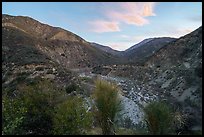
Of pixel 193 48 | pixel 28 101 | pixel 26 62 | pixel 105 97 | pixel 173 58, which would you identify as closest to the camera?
pixel 105 97

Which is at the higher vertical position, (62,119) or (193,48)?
(193,48)

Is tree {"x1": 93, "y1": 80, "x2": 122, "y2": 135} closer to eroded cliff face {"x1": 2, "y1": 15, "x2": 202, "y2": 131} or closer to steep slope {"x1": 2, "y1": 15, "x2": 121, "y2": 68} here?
eroded cliff face {"x1": 2, "y1": 15, "x2": 202, "y2": 131}

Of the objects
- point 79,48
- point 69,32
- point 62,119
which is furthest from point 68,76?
point 69,32

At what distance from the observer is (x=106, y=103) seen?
859 centimetres

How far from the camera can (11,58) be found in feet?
125

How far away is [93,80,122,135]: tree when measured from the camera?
28.1 ft

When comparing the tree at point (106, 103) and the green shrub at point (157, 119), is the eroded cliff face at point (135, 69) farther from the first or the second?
the tree at point (106, 103)

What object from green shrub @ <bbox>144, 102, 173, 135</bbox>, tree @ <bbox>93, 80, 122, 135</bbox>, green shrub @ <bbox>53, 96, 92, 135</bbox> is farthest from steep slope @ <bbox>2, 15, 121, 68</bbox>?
tree @ <bbox>93, 80, 122, 135</bbox>

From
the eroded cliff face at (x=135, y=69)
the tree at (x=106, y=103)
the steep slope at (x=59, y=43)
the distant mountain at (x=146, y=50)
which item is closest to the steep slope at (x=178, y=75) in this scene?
the eroded cliff face at (x=135, y=69)

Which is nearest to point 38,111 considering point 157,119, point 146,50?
point 157,119

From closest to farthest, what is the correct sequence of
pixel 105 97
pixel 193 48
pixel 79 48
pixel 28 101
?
1. pixel 105 97
2. pixel 28 101
3. pixel 193 48
4. pixel 79 48

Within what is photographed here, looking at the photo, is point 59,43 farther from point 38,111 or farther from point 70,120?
point 70,120

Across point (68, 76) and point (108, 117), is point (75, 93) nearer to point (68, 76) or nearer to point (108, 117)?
point (68, 76)

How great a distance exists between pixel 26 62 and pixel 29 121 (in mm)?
24325
